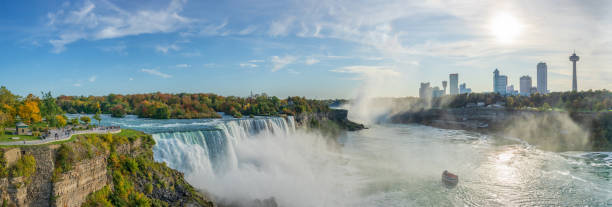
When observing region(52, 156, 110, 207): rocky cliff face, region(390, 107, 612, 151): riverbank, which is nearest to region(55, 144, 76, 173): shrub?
region(52, 156, 110, 207): rocky cliff face

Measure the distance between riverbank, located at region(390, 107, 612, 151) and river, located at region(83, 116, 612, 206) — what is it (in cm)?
1025

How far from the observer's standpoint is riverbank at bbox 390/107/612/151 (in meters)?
51.2

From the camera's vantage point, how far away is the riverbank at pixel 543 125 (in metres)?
51.2

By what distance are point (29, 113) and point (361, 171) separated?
26515 mm

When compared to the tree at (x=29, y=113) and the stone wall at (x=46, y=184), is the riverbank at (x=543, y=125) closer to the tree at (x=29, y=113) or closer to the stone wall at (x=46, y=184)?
the stone wall at (x=46, y=184)

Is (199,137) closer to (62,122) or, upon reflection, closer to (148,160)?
(148,160)

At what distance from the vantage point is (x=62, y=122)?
2027 centimetres

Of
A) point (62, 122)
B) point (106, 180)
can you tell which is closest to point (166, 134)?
point (62, 122)

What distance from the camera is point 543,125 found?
63.3 meters

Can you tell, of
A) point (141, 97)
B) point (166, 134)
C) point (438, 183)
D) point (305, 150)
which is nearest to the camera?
point (166, 134)

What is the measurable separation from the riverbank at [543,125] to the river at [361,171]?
1025 cm

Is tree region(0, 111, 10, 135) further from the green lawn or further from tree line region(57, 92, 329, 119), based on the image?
tree line region(57, 92, 329, 119)

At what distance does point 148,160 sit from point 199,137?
21.5ft

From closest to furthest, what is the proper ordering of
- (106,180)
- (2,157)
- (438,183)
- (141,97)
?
(2,157) → (106,180) → (438,183) → (141,97)
